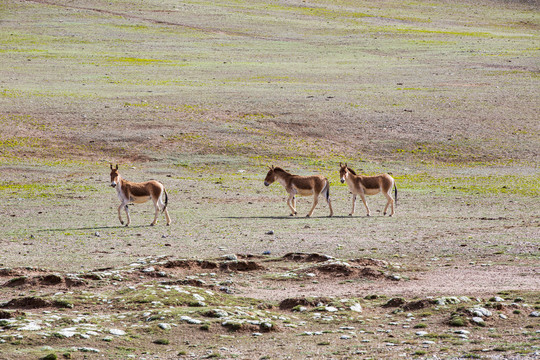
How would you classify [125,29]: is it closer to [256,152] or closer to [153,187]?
[256,152]

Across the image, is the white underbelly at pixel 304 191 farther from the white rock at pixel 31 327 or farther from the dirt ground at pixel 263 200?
the white rock at pixel 31 327

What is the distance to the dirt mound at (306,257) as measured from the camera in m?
16.0

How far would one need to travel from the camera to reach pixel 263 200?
2564cm

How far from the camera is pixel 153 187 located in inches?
837

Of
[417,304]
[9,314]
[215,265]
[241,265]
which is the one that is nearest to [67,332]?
[9,314]

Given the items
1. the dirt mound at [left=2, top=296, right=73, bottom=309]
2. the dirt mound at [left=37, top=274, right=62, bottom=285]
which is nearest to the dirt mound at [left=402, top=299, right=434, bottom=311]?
the dirt mound at [left=2, top=296, right=73, bottom=309]

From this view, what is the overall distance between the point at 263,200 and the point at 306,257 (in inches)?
376

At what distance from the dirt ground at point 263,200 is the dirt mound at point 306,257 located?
65 mm

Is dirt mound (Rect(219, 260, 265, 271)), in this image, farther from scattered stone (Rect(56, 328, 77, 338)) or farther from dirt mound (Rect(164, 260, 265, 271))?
scattered stone (Rect(56, 328, 77, 338))

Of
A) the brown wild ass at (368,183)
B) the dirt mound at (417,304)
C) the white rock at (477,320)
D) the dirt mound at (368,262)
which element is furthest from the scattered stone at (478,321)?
the brown wild ass at (368,183)

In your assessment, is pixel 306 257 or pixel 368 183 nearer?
pixel 306 257

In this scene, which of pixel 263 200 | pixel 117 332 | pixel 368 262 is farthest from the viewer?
pixel 263 200

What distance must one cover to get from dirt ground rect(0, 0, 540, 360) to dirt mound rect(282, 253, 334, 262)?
0.07 m

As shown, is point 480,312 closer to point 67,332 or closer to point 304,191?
point 67,332
